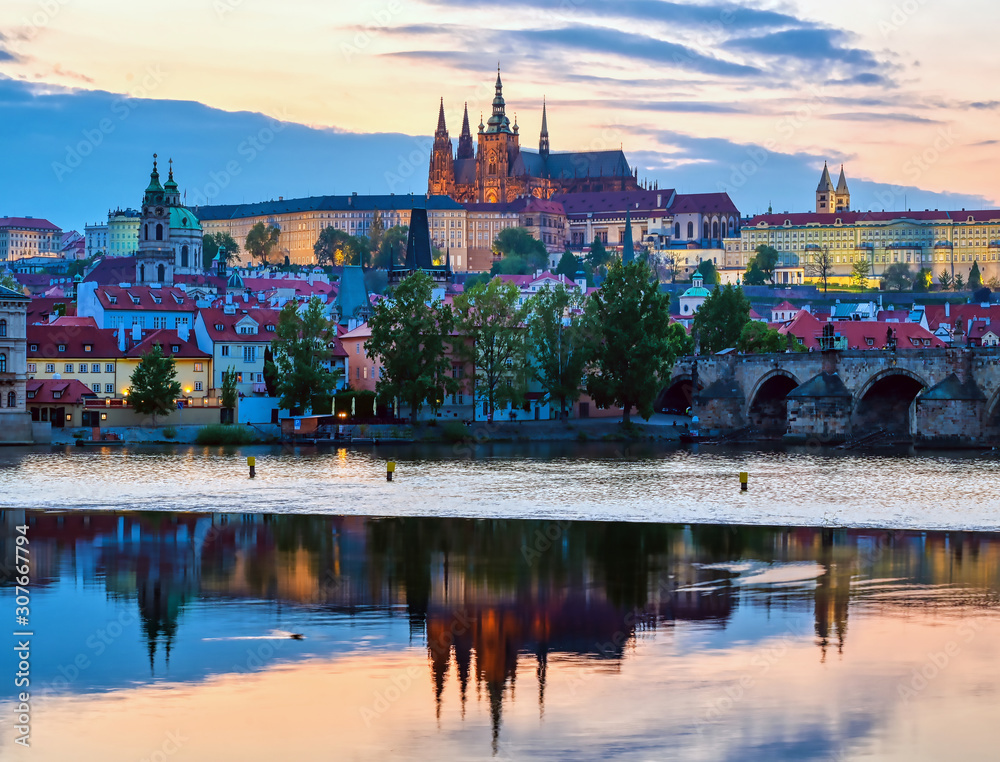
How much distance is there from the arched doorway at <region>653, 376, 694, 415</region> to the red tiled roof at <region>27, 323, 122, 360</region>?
29.7 metres

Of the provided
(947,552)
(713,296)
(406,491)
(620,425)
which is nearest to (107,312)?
(620,425)

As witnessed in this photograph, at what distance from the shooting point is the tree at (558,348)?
240 ft

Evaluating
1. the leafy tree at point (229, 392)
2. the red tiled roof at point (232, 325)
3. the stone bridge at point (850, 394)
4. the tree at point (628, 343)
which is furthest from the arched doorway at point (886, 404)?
the red tiled roof at point (232, 325)

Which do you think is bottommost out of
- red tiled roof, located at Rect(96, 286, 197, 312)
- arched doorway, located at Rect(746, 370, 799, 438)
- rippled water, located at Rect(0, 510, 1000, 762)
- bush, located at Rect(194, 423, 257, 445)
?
rippled water, located at Rect(0, 510, 1000, 762)

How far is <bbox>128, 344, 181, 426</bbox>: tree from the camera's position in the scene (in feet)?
223

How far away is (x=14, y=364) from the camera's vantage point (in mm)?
65125

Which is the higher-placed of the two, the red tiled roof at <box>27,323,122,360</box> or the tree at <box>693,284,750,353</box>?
the tree at <box>693,284,750,353</box>

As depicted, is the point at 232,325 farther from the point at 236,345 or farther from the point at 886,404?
the point at 886,404

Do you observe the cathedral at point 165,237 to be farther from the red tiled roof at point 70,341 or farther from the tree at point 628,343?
the tree at point 628,343

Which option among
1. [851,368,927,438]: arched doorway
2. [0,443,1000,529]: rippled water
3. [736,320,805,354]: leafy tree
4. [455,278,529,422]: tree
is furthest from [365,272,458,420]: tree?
[736,320,805,354]: leafy tree

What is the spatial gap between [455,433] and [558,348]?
26.5 feet

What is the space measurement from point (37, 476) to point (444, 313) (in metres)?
28.2

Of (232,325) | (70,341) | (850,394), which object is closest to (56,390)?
(70,341)

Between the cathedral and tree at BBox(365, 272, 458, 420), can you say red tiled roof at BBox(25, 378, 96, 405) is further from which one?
the cathedral
